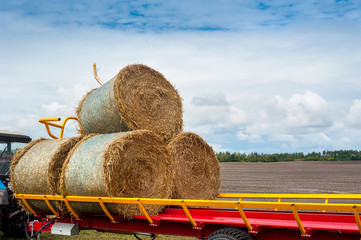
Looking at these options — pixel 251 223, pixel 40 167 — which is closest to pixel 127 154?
pixel 40 167

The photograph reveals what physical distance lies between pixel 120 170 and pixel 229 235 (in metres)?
1.85

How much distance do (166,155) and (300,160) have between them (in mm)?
40326

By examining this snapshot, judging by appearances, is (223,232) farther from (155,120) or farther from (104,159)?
(155,120)

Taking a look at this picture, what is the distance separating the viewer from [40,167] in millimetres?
6332

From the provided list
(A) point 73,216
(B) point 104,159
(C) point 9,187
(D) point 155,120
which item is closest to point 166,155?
(D) point 155,120

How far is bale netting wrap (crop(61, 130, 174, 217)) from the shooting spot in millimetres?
5469

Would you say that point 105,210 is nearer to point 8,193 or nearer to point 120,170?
point 120,170

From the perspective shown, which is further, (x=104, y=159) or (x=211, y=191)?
(x=211, y=191)

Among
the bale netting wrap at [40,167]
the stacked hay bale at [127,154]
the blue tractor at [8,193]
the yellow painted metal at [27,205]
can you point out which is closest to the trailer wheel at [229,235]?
the stacked hay bale at [127,154]

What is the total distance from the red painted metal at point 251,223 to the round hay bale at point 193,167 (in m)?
0.62

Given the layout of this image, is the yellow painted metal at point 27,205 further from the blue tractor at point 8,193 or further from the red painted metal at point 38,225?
the blue tractor at point 8,193

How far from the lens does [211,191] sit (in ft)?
23.1

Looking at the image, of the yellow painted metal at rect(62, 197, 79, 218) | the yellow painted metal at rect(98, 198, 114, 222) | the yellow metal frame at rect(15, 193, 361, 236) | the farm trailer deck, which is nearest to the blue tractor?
the yellow metal frame at rect(15, 193, 361, 236)

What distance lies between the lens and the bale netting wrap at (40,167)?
20.2ft
